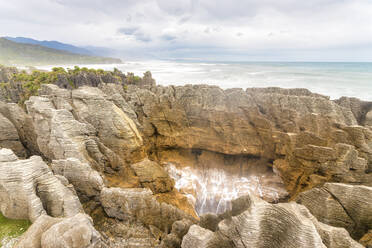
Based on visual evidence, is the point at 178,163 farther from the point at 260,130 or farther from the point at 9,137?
the point at 9,137

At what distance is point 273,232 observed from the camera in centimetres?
521

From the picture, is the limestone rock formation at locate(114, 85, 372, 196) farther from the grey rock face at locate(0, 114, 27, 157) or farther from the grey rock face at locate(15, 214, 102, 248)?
the grey rock face at locate(15, 214, 102, 248)

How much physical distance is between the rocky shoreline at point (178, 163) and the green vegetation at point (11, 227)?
28 cm

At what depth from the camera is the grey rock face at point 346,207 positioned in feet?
22.6

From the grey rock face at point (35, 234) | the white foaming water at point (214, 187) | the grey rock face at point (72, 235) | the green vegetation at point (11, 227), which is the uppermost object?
the grey rock face at point (72, 235)

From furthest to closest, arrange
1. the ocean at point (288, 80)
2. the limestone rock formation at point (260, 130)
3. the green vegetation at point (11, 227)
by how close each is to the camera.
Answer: the ocean at point (288, 80) → the limestone rock formation at point (260, 130) → the green vegetation at point (11, 227)

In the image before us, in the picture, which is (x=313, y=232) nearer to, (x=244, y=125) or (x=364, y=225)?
(x=364, y=225)

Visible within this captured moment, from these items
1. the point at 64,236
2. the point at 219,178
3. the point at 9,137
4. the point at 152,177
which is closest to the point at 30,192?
the point at 64,236

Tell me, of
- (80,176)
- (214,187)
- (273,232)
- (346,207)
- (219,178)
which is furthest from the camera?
(219,178)

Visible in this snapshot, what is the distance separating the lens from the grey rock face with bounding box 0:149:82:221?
6.31 metres

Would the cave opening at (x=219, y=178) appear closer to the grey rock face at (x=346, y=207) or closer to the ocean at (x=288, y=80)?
the grey rock face at (x=346, y=207)

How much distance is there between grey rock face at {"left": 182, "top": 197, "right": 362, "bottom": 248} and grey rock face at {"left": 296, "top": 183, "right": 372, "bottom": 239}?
198cm

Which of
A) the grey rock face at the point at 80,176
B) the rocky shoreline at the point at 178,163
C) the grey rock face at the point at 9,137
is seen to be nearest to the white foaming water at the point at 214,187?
the rocky shoreline at the point at 178,163

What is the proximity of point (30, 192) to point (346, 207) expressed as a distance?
12.8 meters
